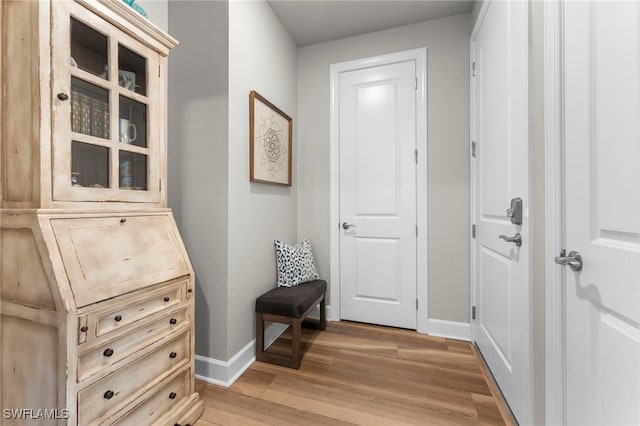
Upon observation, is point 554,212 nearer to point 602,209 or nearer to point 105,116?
point 602,209

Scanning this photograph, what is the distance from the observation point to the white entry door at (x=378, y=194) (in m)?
2.40

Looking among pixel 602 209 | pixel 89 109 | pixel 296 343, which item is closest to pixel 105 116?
pixel 89 109

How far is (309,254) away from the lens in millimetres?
2471

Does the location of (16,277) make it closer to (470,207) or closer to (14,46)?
(14,46)

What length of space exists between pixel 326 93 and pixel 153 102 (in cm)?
170

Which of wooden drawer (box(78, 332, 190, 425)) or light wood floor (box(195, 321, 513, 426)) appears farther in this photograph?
light wood floor (box(195, 321, 513, 426))

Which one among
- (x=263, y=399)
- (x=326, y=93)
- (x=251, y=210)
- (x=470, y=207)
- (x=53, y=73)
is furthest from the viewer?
(x=326, y=93)

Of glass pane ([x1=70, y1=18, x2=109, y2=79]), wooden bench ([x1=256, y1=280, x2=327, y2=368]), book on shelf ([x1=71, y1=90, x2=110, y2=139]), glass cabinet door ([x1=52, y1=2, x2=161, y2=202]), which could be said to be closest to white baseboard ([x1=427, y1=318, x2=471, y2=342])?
wooden bench ([x1=256, y1=280, x2=327, y2=368])

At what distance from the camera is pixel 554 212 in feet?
3.47

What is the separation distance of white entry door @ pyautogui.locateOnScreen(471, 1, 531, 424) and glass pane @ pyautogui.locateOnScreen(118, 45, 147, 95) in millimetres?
1794

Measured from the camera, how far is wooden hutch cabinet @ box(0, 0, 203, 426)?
2.99 ft

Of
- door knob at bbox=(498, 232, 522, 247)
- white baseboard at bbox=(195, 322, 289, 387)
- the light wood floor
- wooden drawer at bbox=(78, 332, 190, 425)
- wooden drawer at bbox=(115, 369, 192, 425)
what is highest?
door knob at bbox=(498, 232, 522, 247)

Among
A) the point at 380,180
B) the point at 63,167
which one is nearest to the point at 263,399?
the point at 63,167

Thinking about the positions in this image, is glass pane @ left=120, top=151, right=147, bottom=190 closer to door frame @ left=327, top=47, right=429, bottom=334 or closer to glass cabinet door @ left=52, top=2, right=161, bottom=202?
glass cabinet door @ left=52, top=2, right=161, bottom=202
